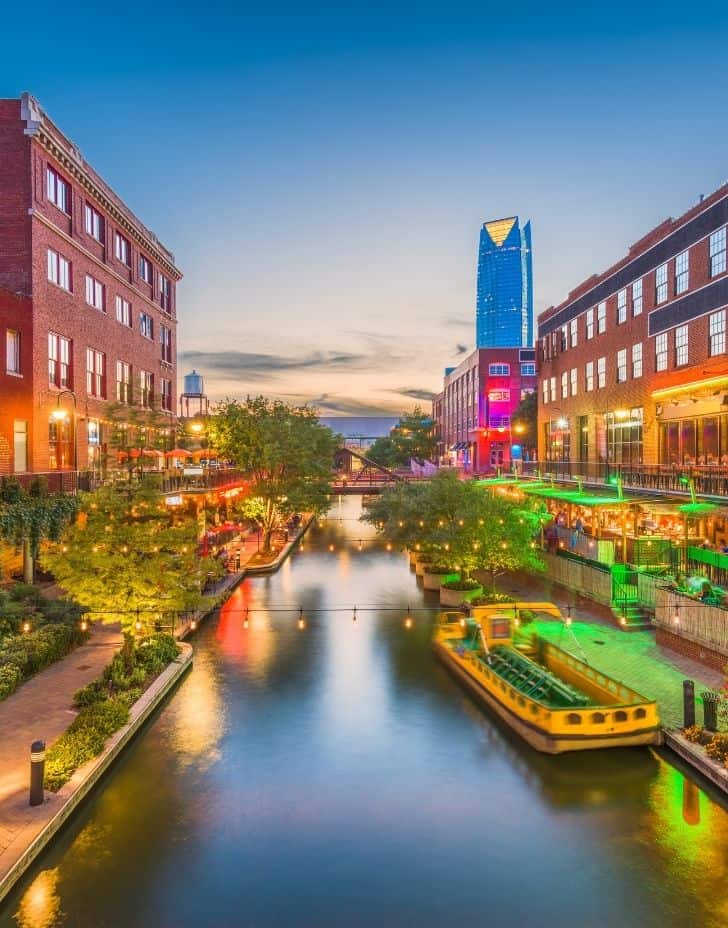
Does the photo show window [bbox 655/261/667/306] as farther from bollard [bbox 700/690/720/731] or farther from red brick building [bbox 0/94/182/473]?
red brick building [bbox 0/94/182/473]

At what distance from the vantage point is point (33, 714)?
16734 millimetres

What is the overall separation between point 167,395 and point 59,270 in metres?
21.7

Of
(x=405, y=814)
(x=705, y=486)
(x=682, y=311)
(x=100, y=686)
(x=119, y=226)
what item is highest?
(x=119, y=226)

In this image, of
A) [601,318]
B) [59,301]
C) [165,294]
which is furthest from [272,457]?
[601,318]

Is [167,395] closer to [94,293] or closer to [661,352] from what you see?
[94,293]

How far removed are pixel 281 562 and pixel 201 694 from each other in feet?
79.8

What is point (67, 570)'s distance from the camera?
63.4 feet

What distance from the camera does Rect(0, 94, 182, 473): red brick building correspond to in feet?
99.1

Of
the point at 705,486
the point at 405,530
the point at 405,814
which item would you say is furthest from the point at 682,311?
the point at 405,814

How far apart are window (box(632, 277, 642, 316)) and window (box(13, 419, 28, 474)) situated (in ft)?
118

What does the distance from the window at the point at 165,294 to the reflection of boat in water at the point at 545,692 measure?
4084cm

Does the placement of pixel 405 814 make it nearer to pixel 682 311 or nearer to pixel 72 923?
pixel 72 923

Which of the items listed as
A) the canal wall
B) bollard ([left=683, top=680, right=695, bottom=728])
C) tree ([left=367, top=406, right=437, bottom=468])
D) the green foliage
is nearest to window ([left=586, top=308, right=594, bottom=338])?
the green foliage

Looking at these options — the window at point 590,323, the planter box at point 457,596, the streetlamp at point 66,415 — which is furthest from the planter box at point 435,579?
the window at point 590,323
